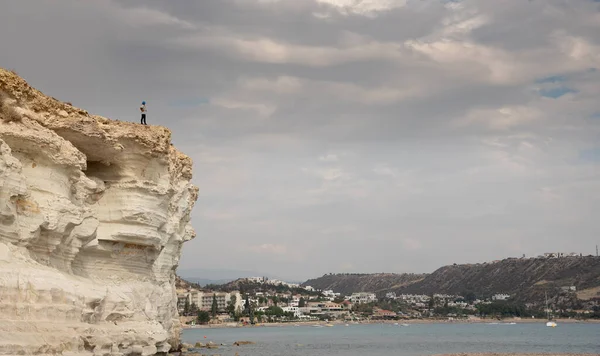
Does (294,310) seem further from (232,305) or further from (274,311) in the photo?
(232,305)

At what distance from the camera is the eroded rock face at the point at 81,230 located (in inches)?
826

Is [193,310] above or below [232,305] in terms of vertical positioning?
below

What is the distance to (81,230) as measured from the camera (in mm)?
26281

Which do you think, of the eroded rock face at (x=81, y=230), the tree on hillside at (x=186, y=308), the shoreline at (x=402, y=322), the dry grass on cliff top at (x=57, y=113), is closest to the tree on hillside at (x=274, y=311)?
the shoreline at (x=402, y=322)

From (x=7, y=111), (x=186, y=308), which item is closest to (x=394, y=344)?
(x=7, y=111)

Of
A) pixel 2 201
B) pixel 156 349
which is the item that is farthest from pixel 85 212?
pixel 156 349

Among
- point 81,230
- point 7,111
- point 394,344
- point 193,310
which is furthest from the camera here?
point 193,310

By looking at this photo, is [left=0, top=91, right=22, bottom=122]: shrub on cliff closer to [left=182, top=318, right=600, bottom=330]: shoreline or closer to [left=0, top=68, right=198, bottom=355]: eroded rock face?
[left=0, top=68, right=198, bottom=355]: eroded rock face

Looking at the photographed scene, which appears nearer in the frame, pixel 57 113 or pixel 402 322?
pixel 57 113

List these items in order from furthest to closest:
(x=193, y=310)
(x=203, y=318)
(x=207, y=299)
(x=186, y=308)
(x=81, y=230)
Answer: (x=207, y=299), (x=193, y=310), (x=186, y=308), (x=203, y=318), (x=81, y=230)

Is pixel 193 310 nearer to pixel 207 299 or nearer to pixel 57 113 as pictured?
pixel 207 299

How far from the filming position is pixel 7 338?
61.8ft

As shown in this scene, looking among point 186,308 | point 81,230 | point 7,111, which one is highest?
point 7,111

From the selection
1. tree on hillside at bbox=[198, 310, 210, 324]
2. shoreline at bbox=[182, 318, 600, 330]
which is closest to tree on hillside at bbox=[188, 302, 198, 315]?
tree on hillside at bbox=[198, 310, 210, 324]
